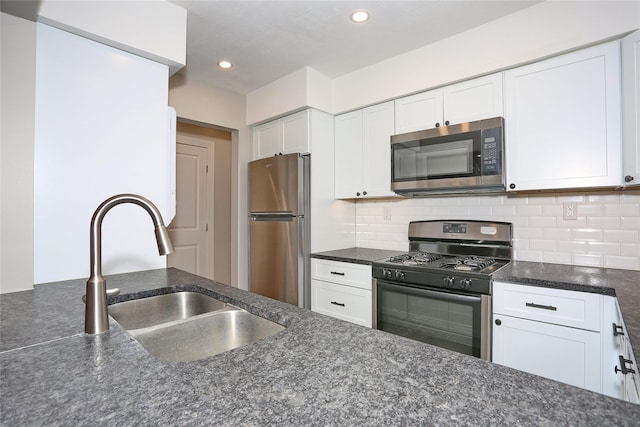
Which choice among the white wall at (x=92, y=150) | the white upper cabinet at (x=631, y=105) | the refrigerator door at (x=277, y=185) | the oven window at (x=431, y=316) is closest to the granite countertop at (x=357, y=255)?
the oven window at (x=431, y=316)

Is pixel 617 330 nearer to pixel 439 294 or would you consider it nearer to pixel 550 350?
pixel 550 350

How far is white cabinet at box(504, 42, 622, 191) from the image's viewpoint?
172 centimetres

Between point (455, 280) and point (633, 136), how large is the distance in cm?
117

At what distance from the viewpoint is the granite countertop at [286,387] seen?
51cm

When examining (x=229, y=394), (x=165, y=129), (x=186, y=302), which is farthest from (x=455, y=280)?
Result: (x=165, y=129)

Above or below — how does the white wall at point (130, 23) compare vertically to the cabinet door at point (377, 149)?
above

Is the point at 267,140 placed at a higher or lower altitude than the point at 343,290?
higher

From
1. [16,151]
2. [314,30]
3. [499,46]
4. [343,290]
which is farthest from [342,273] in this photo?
[16,151]

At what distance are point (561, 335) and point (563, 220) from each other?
0.83m

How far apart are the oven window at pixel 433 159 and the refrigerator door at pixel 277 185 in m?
0.85

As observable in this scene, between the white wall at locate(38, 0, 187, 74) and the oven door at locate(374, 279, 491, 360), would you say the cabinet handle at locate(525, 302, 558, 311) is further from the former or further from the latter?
the white wall at locate(38, 0, 187, 74)

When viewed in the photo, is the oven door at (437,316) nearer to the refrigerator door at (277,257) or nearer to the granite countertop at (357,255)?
the granite countertop at (357,255)

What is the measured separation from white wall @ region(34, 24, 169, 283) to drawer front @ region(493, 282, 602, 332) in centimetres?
206

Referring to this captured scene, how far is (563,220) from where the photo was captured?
6.81 ft
